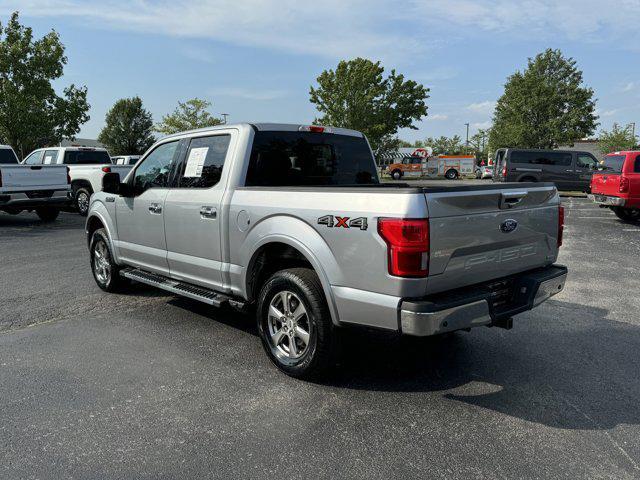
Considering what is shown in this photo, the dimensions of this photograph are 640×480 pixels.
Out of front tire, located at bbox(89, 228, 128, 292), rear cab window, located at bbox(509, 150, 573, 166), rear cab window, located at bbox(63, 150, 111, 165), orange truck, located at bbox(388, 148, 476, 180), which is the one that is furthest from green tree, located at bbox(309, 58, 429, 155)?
front tire, located at bbox(89, 228, 128, 292)

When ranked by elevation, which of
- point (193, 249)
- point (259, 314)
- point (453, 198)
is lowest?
point (259, 314)

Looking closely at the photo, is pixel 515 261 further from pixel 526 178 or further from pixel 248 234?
pixel 526 178

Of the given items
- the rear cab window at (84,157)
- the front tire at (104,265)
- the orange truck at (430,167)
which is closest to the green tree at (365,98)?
the orange truck at (430,167)

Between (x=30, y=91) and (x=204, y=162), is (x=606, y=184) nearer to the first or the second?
(x=204, y=162)

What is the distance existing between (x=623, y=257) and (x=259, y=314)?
7.68m

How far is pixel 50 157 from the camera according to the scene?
51.9 feet

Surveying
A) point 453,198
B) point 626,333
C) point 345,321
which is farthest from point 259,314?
point 626,333

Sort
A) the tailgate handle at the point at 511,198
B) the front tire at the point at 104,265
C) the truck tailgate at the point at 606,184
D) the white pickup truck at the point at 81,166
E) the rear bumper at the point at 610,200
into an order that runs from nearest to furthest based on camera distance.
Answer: the tailgate handle at the point at 511,198 < the front tire at the point at 104,265 < the rear bumper at the point at 610,200 < the truck tailgate at the point at 606,184 < the white pickup truck at the point at 81,166

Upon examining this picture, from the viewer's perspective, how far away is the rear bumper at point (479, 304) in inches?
119

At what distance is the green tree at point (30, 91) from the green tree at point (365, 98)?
78.9 feet

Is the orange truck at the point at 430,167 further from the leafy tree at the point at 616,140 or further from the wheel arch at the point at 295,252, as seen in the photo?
the wheel arch at the point at 295,252

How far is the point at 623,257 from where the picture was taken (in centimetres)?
896

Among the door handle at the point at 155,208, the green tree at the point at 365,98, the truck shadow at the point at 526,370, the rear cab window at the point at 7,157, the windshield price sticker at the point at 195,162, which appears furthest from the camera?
the green tree at the point at 365,98

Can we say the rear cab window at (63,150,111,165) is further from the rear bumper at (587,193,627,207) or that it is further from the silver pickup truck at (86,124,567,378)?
the rear bumper at (587,193,627,207)
